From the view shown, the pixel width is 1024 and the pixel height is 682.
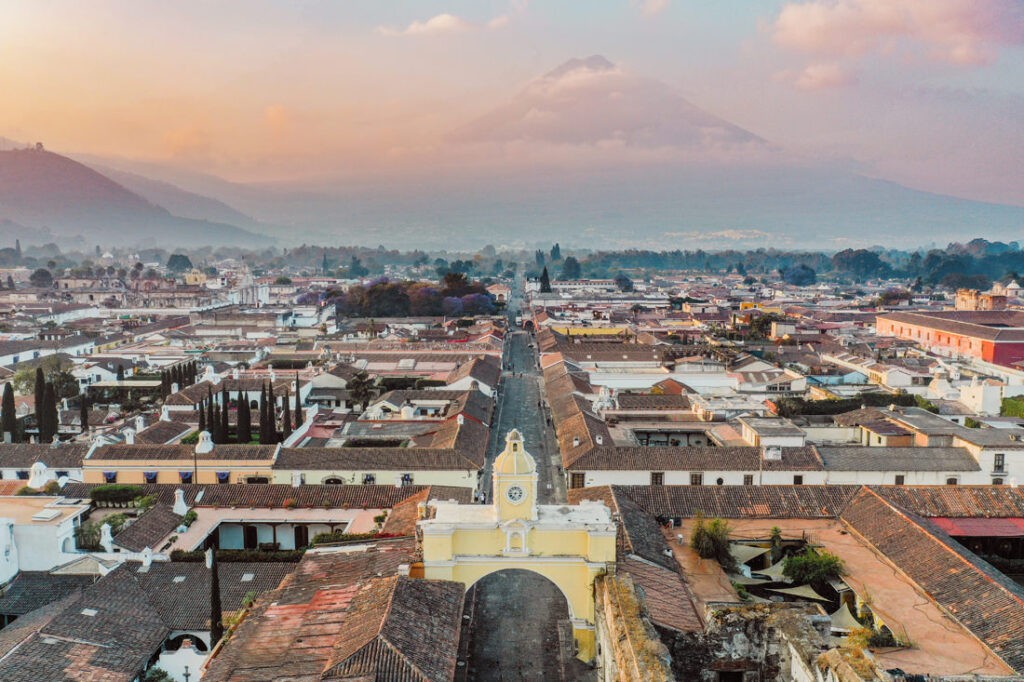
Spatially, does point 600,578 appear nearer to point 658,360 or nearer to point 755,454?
point 755,454

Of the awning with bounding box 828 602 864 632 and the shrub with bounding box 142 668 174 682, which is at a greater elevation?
the awning with bounding box 828 602 864 632

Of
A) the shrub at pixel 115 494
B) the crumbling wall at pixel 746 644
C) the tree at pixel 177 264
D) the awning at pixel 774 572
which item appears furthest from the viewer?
the tree at pixel 177 264

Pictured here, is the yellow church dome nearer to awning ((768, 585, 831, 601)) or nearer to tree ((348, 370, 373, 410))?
awning ((768, 585, 831, 601))

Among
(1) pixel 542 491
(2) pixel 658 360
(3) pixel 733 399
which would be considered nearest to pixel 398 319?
(2) pixel 658 360

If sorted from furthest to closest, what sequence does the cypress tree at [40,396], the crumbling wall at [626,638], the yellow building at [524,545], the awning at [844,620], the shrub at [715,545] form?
the cypress tree at [40,396]
the shrub at [715,545]
the awning at [844,620]
the yellow building at [524,545]
the crumbling wall at [626,638]

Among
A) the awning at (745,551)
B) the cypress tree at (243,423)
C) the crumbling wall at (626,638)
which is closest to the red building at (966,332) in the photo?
the awning at (745,551)

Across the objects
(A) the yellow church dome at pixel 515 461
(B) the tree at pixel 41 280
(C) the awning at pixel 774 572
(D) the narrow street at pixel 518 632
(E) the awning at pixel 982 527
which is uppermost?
(B) the tree at pixel 41 280

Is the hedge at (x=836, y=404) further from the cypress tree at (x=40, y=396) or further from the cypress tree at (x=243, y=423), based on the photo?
the cypress tree at (x=40, y=396)

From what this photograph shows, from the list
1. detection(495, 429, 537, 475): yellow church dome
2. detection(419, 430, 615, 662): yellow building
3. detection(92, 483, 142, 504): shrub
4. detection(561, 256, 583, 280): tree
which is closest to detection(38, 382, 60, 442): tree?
detection(92, 483, 142, 504): shrub
